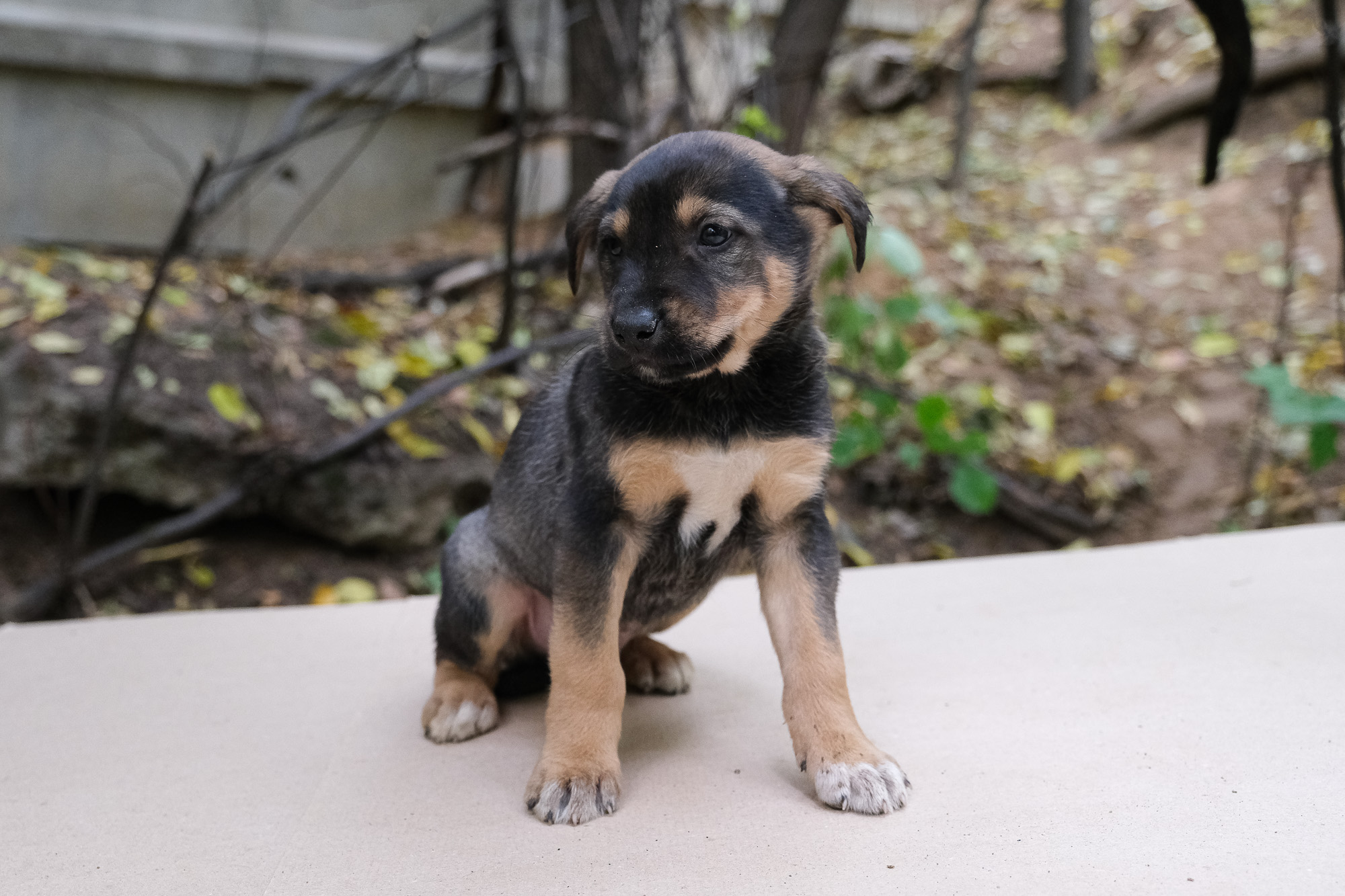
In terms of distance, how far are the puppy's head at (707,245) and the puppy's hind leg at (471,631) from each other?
907 millimetres

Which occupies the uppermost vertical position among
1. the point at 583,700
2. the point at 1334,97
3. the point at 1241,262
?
the point at 1334,97

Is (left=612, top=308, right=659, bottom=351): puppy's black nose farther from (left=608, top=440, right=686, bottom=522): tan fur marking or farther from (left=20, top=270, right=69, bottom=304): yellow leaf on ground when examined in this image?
(left=20, top=270, right=69, bottom=304): yellow leaf on ground

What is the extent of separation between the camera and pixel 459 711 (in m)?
→ 3.12

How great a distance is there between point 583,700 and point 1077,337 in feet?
22.2

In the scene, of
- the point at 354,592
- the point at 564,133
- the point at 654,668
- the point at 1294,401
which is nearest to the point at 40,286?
the point at 354,592

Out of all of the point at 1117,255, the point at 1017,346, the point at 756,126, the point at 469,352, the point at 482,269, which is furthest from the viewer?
the point at 1117,255

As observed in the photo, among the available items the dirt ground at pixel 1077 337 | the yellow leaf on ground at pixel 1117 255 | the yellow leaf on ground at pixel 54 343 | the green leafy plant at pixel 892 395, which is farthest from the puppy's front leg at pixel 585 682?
the yellow leaf on ground at pixel 1117 255

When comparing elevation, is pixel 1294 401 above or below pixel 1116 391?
above

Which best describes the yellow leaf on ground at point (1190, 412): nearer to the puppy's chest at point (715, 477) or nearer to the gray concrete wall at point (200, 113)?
the gray concrete wall at point (200, 113)

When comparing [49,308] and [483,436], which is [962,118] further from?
[49,308]

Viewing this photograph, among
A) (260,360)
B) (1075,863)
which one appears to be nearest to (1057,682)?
(1075,863)

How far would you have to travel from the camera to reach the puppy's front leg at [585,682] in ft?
8.65

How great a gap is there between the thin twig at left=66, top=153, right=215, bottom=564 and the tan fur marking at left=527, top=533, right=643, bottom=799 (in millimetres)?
3000

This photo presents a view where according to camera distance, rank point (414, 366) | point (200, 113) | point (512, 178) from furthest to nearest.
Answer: point (200, 113)
point (414, 366)
point (512, 178)
